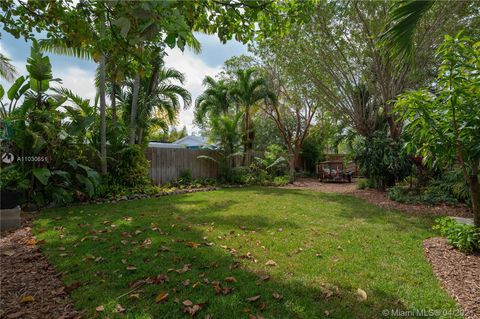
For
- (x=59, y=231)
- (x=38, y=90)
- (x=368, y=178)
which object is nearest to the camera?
(x=59, y=231)

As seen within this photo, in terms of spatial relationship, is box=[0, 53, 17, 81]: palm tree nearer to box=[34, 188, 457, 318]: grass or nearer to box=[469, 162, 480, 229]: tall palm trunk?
box=[34, 188, 457, 318]: grass

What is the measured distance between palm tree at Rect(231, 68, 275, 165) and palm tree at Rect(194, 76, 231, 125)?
70cm

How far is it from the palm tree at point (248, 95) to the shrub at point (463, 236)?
10.0 m

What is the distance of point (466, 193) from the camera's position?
22.1 ft

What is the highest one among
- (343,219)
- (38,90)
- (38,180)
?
(38,90)

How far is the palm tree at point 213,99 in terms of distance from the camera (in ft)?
47.9

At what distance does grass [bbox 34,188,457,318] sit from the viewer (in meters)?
2.47

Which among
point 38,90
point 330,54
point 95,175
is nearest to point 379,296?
point 95,175

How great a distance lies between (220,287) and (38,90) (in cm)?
726

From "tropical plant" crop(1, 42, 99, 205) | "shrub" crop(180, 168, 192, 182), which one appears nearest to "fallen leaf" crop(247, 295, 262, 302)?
"tropical plant" crop(1, 42, 99, 205)

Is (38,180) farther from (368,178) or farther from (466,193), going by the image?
(368,178)

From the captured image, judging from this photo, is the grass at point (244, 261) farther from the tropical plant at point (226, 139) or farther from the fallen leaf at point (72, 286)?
the tropical plant at point (226, 139)

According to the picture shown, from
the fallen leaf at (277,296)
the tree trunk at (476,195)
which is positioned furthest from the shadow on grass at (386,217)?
the fallen leaf at (277,296)

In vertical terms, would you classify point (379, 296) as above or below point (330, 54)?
below
